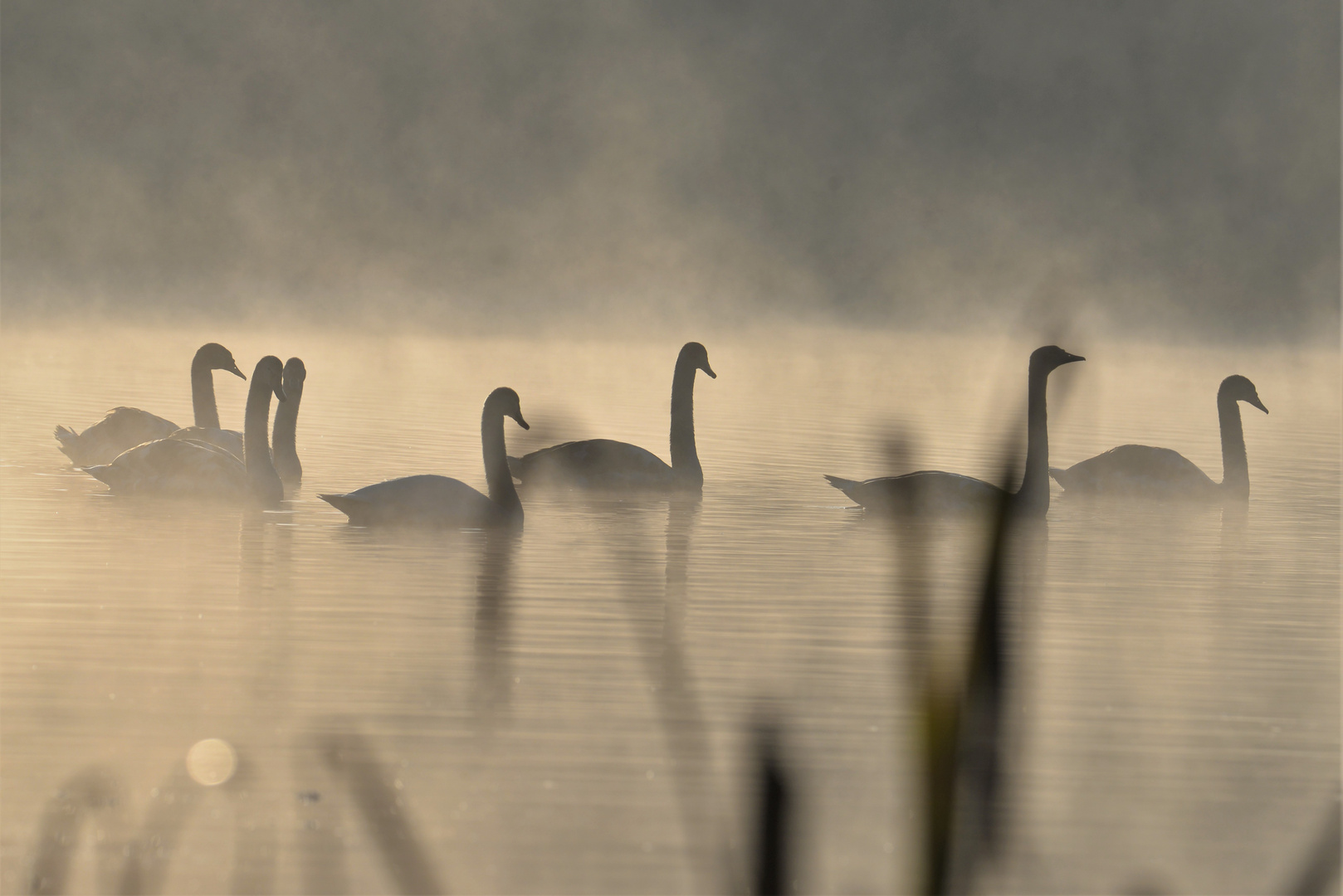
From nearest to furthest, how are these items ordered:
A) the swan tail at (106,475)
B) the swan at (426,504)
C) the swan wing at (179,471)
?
the swan at (426,504) < the swan wing at (179,471) < the swan tail at (106,475)

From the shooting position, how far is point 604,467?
1723 cm

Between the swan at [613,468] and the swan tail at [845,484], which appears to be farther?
the swan at [613,468]

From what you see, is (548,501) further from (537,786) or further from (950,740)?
(950,740)

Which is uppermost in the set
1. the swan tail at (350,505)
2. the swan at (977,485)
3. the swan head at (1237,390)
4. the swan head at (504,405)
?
the swan head at (1237,390)

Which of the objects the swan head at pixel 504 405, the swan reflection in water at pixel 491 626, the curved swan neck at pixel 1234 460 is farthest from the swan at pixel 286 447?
the curved swan neck at pixel 1234 460

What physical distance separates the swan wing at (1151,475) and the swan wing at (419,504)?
742cm

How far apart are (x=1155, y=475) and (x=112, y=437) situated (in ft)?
35.6

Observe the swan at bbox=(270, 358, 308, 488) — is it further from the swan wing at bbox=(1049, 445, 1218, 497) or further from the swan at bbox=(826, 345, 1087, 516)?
the swan wing at bbox=(1049, 445, 1218, 497)

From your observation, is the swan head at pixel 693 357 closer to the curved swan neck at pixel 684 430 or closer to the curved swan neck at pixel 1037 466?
the curved swan neck at pixel 684 430

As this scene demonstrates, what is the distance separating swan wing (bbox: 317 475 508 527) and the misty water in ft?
0.59

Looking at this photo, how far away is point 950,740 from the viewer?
1428 millimetres

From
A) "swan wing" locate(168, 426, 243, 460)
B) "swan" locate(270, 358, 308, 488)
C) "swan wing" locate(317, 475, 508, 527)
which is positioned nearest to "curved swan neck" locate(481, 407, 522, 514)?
"swan wing" locate(317, 475, 508, 527)

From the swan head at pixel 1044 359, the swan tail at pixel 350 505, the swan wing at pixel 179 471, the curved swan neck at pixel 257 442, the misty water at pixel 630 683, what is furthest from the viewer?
the swan head at pixel 1044 359

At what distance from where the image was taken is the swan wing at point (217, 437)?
56.5ft
